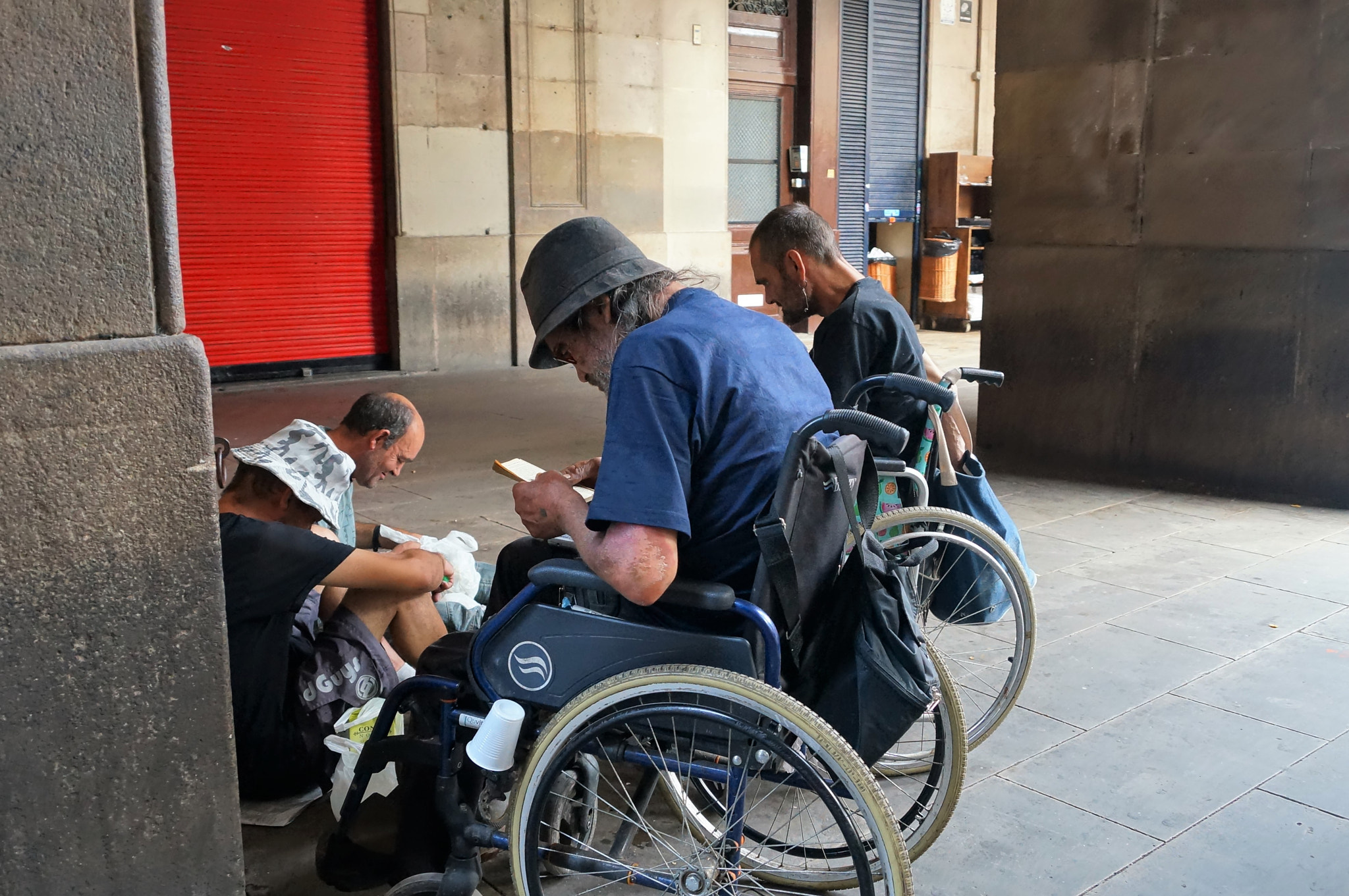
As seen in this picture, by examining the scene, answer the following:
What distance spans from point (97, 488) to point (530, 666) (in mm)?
828

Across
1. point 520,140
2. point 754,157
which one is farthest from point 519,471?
point 754,157

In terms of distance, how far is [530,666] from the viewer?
2.39 metres

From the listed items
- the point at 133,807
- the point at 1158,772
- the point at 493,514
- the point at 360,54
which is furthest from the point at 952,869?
the point at 360,54

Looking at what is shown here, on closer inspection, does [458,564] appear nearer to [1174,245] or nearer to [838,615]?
[838,615]

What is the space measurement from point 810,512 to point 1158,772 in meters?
1.59

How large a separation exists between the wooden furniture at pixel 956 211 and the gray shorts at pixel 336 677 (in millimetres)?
11911

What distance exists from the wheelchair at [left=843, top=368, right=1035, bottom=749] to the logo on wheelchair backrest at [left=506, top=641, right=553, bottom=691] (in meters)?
1.09

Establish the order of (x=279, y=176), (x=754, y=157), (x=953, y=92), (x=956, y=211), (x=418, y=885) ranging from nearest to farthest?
(x=418, y=885), (x=279, y=176), (x=754, y=157), (x=956, y=211), (x=953, y=92)

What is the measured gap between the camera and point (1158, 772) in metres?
3.35

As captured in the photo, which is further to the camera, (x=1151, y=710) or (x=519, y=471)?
(x=1151, y=710)

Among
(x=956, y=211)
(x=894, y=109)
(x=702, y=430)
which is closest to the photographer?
(x=702, y=430)

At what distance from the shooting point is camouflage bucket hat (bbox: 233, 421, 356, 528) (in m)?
3.17

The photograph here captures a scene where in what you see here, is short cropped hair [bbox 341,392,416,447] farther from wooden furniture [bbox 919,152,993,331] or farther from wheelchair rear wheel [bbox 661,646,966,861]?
wooden furniture [bbox 919,152,993,331]

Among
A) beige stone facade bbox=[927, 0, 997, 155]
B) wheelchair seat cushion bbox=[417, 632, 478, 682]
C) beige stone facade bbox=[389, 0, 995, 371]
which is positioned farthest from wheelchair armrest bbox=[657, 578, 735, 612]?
beige stone facade bbox=[927, 0, 997, 155]
